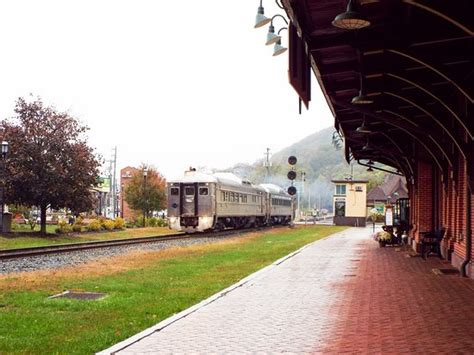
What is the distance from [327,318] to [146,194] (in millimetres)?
47837

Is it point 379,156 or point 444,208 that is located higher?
point 379,156

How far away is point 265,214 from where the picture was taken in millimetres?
49344

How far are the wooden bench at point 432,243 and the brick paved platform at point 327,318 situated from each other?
4555 millimetres

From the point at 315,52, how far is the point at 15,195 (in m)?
22.8

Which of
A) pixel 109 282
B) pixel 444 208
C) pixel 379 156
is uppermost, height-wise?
pixel 379 156

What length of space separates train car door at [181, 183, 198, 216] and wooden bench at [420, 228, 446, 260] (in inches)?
666

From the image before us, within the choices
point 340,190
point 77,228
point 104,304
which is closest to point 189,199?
point 77,228

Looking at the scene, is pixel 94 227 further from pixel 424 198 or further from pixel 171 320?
pixel 171 320

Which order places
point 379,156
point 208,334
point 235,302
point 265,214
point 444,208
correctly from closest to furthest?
point 208,334 → point 235,302 → point 444,208 → point 379,156 → point 265,214

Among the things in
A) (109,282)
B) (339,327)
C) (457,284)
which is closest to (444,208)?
(457,284)

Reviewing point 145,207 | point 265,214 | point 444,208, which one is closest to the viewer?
point 444,208

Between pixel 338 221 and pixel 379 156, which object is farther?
pixel 338 221

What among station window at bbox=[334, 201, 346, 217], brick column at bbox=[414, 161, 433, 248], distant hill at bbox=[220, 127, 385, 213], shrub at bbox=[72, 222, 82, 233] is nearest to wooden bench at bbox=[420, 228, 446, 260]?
brick column at bbox=[414, 161, 433, 248]

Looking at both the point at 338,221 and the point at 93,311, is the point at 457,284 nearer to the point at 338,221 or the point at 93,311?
the point at 93,311
